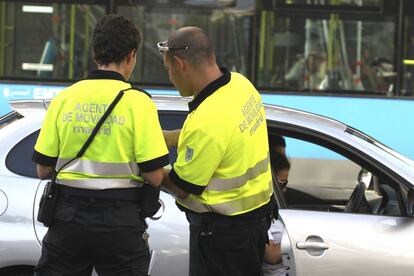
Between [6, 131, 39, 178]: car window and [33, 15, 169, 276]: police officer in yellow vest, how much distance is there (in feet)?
2.73

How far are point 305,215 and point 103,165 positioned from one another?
52.2 inches

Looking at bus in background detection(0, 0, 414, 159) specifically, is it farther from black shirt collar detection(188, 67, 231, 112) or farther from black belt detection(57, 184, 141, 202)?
black belt detection(57, 184, 141, 202)

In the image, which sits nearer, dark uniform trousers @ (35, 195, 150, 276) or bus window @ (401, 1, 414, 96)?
dark uniform trousers @ (35, 195, 150, 276)

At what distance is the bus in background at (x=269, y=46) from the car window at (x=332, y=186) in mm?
2228

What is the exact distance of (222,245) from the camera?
307cm

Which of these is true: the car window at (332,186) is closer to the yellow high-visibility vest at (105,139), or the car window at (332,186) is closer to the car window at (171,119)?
the car window at (171,119)

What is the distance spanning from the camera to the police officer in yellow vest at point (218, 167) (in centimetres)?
298

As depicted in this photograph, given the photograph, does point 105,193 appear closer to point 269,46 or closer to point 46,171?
point 46,171

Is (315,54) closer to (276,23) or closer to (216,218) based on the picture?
(276,23)

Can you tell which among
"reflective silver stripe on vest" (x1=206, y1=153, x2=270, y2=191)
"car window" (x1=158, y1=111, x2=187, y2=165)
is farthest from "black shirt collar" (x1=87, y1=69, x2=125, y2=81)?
"car window" (x1=158, y1=111, x2=187, y2=165)

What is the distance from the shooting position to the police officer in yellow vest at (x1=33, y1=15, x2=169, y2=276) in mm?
2906

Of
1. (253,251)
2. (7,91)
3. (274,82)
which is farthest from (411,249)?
(7,91)

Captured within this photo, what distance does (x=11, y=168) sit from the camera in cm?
380

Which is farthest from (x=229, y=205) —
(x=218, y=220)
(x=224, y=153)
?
(x=224, y=153)
